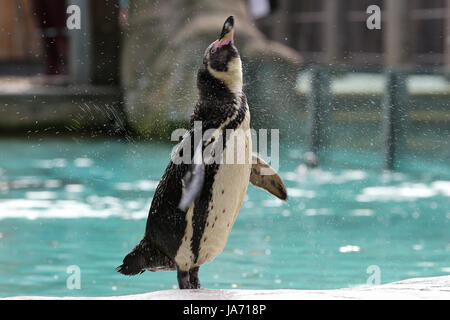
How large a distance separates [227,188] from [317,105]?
5.66m

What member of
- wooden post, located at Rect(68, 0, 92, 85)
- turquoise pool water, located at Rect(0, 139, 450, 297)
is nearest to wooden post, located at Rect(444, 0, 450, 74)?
turquoise pool water, located at Rect(0, 139, 450, 297)

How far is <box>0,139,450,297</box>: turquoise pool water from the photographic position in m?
4.95

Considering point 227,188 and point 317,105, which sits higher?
point 317,105

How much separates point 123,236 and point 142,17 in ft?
18.9

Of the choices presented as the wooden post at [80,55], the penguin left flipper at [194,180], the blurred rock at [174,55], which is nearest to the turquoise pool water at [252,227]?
the blurred rock at [174,55]

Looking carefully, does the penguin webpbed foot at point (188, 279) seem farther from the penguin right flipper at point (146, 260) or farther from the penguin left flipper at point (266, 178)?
the penguin left flipper at point (266, 178)

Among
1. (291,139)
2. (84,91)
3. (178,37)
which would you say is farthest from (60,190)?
(84,91)

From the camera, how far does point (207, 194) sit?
10.8 feet

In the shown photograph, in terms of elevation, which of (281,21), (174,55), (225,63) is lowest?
(225,63)

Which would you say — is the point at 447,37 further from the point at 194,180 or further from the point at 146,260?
the point at 194,180

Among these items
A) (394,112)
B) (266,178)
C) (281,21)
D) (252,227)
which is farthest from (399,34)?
(266,178)

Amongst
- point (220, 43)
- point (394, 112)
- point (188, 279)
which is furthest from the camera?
point (394, 112)

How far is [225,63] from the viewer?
129 inches
